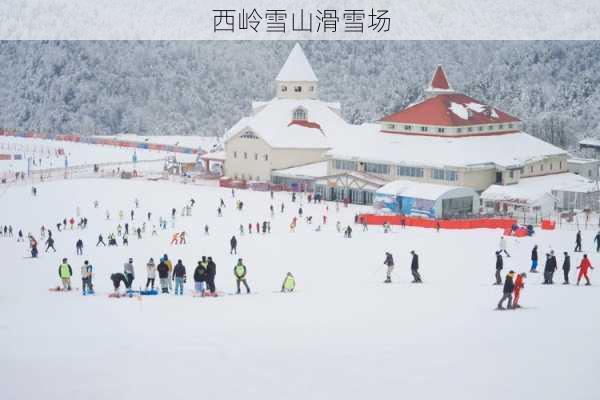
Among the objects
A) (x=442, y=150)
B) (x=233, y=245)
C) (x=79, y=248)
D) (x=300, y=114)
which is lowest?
(x=79, y=248)

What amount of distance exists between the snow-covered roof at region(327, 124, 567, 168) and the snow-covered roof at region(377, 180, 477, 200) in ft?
8.26

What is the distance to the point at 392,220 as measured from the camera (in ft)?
183

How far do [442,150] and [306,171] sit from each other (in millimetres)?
10470

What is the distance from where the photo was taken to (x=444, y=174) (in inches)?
2581

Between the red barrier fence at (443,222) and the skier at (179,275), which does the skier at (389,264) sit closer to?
the skier at (179,275)

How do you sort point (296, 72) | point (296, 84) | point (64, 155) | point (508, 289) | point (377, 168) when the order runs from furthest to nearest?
point (64, 155) < point (296, 72) < point (296, 84) < point (377, 168) < point (508, 289)

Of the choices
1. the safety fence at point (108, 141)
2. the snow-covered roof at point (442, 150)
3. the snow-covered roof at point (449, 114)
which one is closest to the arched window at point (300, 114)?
the snow-covered roof at point (442, 150)

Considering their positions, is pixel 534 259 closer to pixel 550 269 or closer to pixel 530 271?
pixel 530 271

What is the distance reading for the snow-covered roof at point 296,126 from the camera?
255 ft

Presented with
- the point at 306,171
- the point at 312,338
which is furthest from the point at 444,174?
the point at 312,338

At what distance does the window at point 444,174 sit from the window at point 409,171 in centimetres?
92
